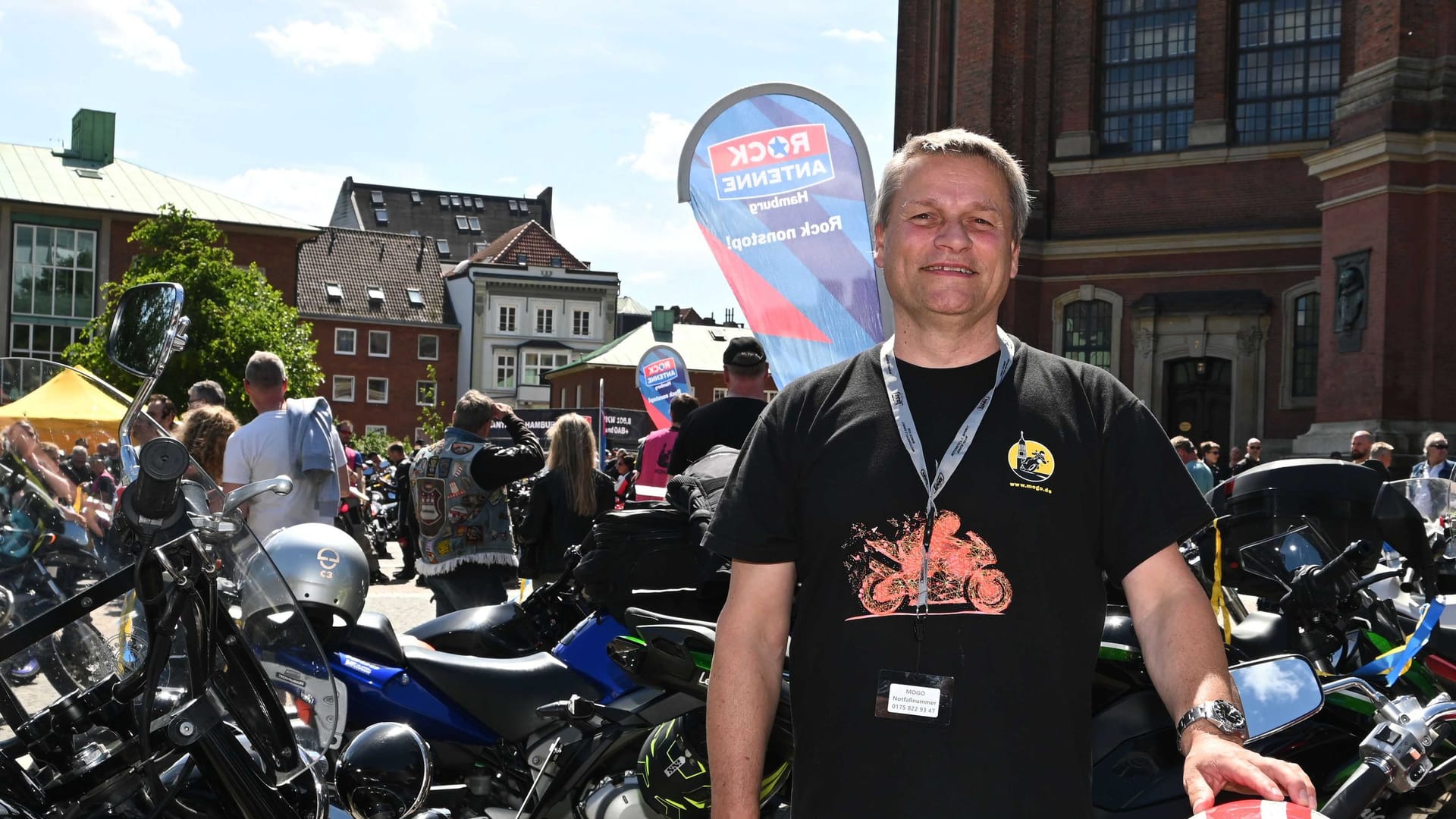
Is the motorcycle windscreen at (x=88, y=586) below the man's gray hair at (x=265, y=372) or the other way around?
below

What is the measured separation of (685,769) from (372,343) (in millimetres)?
79468

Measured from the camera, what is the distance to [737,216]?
25.4 feet

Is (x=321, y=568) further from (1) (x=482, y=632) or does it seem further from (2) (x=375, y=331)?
(2) (x=375, y=331)

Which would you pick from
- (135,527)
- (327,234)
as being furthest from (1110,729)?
(327,234)

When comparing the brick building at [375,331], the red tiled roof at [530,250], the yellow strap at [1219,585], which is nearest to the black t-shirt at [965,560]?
the yellow strap at [1219,585]

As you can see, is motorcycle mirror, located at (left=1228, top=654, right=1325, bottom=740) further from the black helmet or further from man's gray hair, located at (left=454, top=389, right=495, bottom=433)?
man's gray hair, located at (left=454, top=389, right=495, bottom=433)

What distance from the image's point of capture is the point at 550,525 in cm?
909

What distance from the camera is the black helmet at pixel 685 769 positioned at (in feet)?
13.3

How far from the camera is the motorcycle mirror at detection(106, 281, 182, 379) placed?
2936 millimetres

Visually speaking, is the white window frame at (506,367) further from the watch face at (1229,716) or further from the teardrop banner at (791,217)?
the watch face at (1229,716)

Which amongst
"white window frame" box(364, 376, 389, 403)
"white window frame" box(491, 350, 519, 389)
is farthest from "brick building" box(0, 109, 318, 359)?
"white window frame" box(491, 350, 519, 389)

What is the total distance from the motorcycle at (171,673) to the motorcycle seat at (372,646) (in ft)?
6.09

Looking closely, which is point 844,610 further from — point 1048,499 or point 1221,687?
point 1221,687

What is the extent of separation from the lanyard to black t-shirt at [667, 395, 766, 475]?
4046 millimetres
